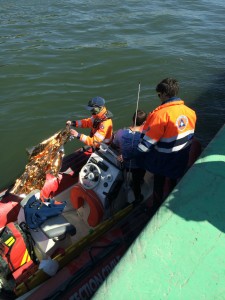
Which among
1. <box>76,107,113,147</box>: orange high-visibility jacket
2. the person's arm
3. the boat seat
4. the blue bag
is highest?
the person's arm

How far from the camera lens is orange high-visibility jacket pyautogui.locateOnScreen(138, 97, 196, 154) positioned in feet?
11.7

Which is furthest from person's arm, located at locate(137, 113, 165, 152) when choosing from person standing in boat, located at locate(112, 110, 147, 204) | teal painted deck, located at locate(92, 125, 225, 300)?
teal painted deck, located at locate(92, 125, 225, 300)

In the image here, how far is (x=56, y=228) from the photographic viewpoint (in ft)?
13.0

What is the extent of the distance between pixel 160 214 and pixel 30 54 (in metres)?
10.2

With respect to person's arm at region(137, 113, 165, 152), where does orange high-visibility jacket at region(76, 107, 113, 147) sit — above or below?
below

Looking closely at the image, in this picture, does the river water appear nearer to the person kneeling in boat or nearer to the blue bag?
the person kneeling in boat

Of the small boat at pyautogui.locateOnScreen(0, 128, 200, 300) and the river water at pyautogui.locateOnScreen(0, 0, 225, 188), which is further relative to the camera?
the river water at pyautogui.locateOnScreen(0, 0, 225, 188)

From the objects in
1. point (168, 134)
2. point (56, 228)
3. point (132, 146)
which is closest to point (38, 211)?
point (56, 228)

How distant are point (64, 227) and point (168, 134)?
5.53ft

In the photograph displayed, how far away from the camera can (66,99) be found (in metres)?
9.25

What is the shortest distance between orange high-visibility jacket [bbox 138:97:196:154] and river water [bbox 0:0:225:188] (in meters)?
4.04

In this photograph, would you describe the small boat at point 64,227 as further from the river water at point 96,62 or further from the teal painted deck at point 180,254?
the river water at point 96,62

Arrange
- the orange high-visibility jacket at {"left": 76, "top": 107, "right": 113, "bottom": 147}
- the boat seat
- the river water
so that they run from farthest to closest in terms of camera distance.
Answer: the river water, the orange high-visibility jacket at {"left": 76, "top": 107, "right": 113, "bottom": 147}, the boat seat

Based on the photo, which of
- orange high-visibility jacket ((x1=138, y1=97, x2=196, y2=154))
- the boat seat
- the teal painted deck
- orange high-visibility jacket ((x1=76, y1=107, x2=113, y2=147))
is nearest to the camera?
the teal painted deck
